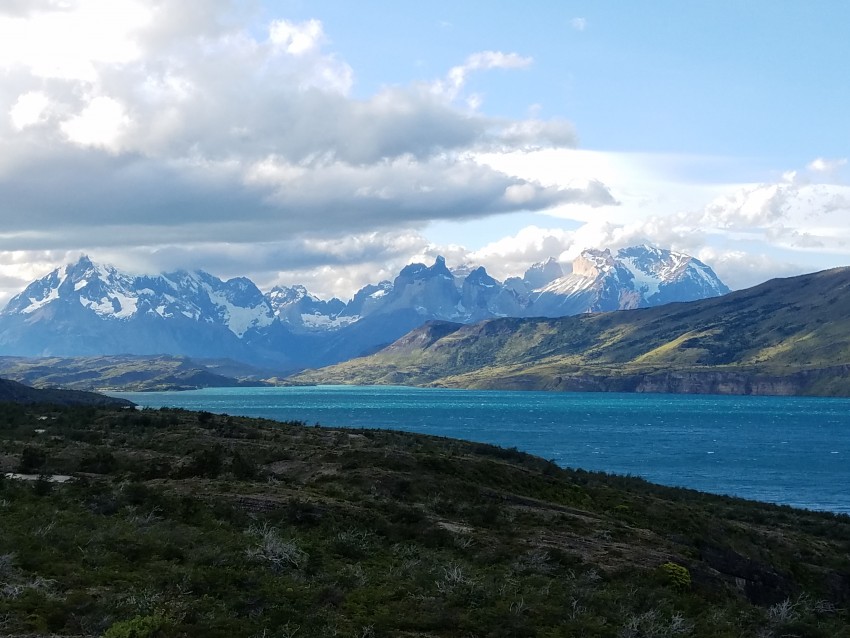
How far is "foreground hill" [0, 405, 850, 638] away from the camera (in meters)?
25.6

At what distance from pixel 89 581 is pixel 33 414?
220 ft

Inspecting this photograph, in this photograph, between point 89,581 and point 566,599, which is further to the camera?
point 566,599

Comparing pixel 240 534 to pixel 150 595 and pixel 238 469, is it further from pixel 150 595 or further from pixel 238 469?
pixel 238 469

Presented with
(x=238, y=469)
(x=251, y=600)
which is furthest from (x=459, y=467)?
(x=251, y=600)

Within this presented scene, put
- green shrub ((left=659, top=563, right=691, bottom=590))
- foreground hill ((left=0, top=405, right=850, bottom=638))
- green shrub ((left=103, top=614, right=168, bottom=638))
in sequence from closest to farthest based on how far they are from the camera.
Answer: green shrub ((left=103, top=614, right=168, bottom=638)), foreground hill ((left=0, top=405, right=850, bottom=638)), green shrub ((left=659, top=563, right=691, bottom=590))

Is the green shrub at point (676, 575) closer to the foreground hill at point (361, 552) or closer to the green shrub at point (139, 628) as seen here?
the foreground hill at point (361, 552)

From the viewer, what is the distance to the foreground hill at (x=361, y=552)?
84.0 feet

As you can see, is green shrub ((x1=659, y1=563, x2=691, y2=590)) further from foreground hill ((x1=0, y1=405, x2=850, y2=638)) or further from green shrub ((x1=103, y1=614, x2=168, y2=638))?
green shrub ((x1=103, y1=614, x2=168, y2=638))

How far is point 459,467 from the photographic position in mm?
60844

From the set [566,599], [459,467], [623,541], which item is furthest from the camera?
[459,467]

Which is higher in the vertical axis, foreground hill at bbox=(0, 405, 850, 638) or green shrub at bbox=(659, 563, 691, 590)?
foreground hill at bbox=(0, 405, 850, 638)

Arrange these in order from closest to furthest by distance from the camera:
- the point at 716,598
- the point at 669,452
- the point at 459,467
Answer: the point at 716,598
the point at 459,467
the point at 669,452

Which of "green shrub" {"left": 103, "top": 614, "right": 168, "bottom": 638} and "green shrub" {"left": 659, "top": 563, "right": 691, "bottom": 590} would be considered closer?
"green shrub" {"left": 103, "top": 614, "right": 168, "bottom": 638}

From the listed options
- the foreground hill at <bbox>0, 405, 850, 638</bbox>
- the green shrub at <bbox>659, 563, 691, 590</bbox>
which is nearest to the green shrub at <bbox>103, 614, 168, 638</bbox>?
the foreground hill at <bbox>0, 405, 850, 638</bbox>
